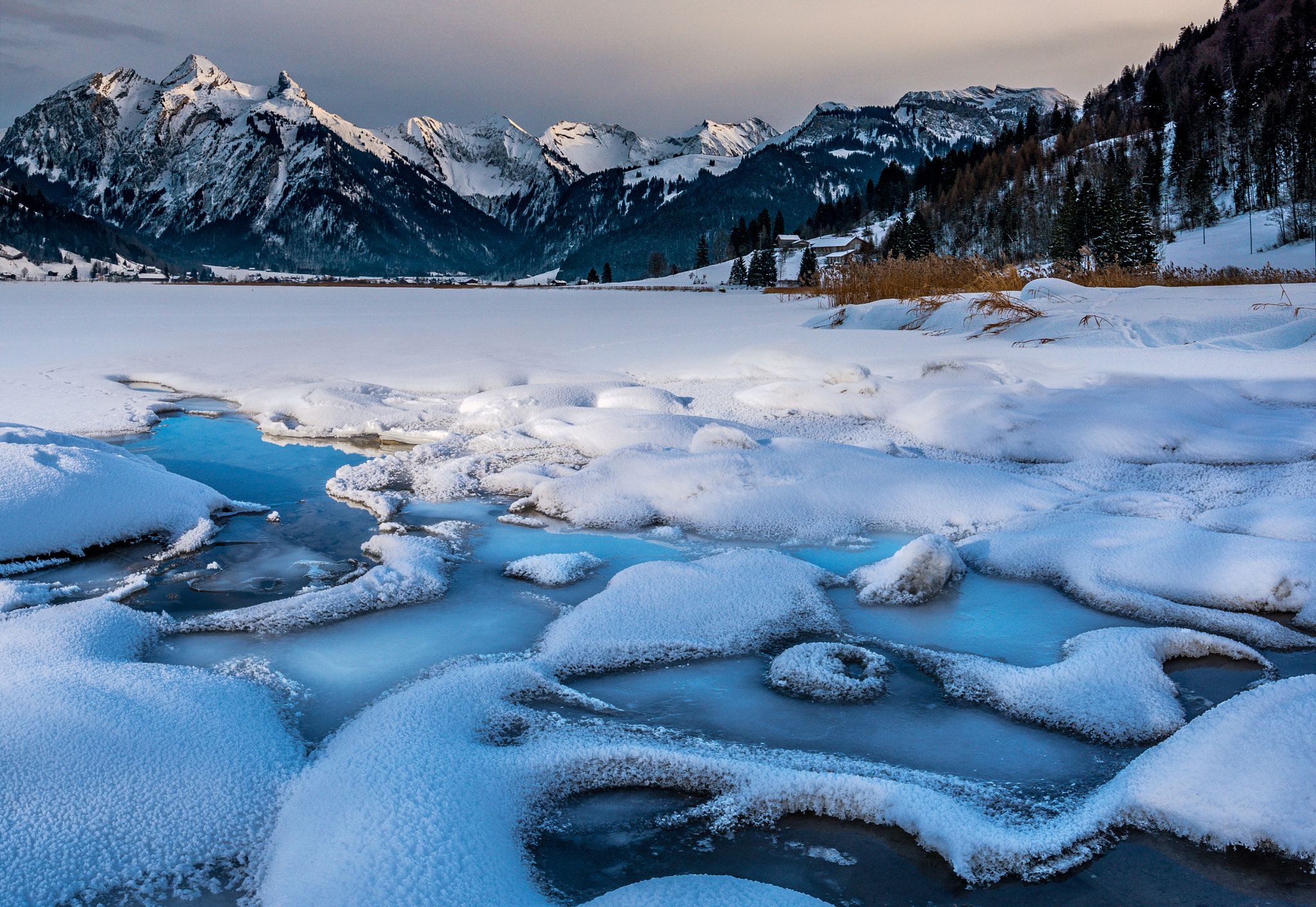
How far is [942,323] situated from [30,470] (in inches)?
372

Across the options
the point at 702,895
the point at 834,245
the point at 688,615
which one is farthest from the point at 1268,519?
the point at 834,245

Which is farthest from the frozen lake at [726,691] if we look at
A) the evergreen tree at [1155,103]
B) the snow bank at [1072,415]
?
the evergreen tree at [1155,103]

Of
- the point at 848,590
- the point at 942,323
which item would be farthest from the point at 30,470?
the point at 942,323

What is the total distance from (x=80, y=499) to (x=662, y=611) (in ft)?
8.37

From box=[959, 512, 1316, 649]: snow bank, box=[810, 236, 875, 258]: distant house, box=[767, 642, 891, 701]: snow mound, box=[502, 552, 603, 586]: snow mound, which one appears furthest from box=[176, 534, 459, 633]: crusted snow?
box=[810, 236, 875, 258]: distant house

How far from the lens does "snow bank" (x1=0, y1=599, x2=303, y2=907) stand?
1.31 meters

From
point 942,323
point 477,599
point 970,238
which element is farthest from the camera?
point 970,238

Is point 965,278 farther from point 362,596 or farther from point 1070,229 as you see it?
point 1070,229

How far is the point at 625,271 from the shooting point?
138 meters

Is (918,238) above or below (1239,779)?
above

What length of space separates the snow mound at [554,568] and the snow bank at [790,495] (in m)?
0.50

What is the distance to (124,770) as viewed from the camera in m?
1.50

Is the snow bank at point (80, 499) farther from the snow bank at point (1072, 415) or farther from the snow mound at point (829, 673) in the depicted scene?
the snow bank at point (1072, 415)

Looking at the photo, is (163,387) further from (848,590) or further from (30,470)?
(848,590)
